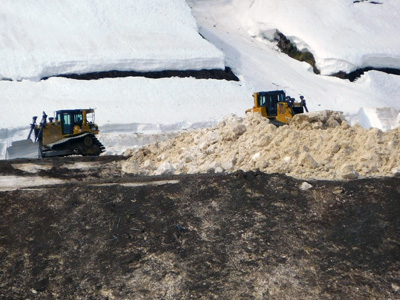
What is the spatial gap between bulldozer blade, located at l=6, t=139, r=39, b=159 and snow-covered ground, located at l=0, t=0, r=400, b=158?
1940mm

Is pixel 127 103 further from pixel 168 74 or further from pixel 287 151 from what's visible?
pixel 287 151


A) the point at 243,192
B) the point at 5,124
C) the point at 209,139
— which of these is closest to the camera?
the point at 243,192

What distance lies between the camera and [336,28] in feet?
121

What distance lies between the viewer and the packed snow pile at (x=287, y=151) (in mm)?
13039

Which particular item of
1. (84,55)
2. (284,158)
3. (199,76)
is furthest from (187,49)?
(284,158)

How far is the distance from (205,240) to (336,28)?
27945 millimetres

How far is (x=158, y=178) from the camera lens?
1332 cm

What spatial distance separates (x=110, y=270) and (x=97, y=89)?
19047mm

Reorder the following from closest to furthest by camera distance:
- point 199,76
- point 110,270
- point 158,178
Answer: point 110,270, point 158,178, point 199,76

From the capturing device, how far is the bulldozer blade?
21438 mm

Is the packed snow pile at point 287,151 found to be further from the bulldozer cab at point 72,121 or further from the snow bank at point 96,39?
the snow bank at point 96,39

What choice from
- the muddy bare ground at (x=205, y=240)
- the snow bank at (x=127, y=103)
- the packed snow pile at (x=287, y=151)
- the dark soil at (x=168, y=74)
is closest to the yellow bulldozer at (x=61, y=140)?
the snow bank at (x=127, y=103)

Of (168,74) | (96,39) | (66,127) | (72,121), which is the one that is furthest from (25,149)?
(96,39)

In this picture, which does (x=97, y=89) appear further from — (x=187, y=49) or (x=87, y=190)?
(x=87, y=190)
